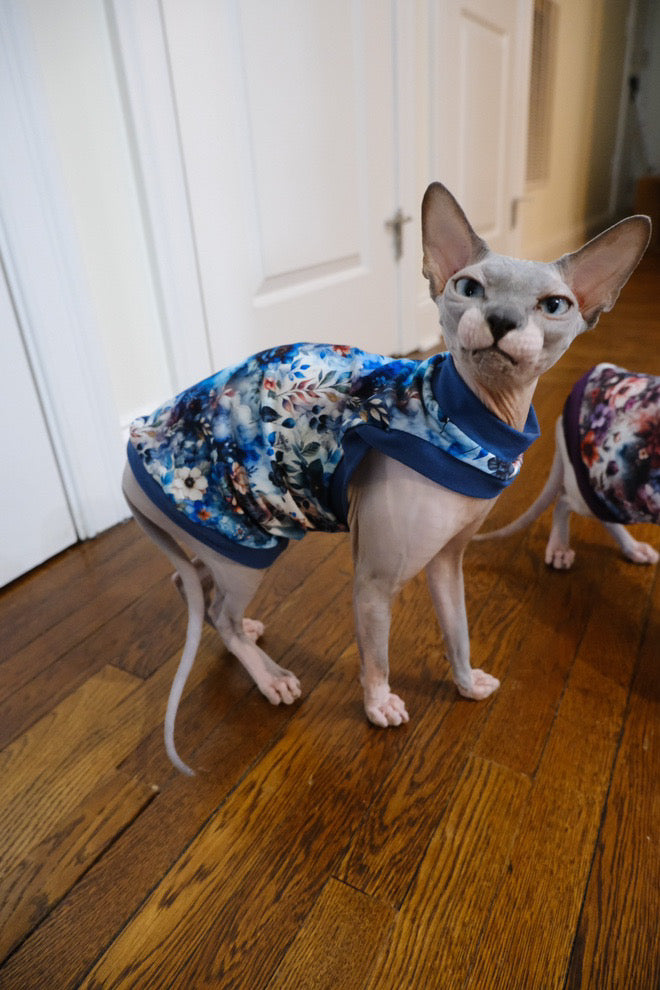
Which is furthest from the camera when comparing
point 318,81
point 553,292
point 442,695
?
point 318,81

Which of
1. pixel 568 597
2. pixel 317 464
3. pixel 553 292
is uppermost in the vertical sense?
pixel 553 292

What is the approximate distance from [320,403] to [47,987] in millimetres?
723

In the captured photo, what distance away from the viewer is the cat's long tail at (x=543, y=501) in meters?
1.25

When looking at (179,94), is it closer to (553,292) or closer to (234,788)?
(553,292)

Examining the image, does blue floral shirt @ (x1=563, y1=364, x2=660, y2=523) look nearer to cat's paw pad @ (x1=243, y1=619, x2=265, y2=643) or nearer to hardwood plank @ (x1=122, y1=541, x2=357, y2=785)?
hardwood plank @ (x1=122, y1=541, x2=357, y2=785)

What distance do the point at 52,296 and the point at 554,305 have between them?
41.7 inches

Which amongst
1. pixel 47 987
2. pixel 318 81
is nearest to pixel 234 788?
pixel 47 987

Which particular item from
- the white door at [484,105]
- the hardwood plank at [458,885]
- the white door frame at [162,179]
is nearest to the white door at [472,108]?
the white door at [484,105]

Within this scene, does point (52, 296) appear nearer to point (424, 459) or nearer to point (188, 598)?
point (188, 598)

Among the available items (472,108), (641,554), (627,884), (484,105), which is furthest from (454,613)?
(484,105)

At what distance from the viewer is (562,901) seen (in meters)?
0.75

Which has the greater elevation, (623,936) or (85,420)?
(85,420)

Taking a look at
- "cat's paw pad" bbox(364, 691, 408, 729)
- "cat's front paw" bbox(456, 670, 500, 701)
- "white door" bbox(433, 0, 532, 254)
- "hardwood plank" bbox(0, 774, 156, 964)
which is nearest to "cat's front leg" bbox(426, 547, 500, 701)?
"cat's front paw" bbox(456, 670, 500, 701)

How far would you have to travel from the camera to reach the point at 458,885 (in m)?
0.77
